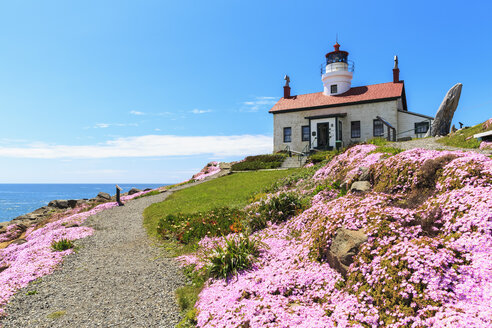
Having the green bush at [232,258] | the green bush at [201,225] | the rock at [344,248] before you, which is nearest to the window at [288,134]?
the green bush at [201,225]

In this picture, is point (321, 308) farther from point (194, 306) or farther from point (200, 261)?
point (200, 261)

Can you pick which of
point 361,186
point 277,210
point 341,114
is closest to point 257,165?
point 341,114

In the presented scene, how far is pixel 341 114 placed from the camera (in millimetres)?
37625

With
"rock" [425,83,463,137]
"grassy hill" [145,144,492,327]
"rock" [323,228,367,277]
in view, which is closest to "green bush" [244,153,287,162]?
"rock" [425,83,463,137]

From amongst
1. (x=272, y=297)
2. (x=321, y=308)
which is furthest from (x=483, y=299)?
(x=272, y=297)

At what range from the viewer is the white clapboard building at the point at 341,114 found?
3572 centimetres

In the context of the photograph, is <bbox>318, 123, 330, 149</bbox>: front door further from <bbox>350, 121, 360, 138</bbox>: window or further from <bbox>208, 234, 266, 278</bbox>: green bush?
<bbox>208, 234, 266, 278</bbox>: green bush

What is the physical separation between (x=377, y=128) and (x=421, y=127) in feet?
15.2

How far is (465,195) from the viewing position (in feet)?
20.9

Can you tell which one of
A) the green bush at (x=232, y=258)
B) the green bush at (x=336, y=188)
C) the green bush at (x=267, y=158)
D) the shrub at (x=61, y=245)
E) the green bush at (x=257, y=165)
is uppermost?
the green bush at (x=267, y=158)

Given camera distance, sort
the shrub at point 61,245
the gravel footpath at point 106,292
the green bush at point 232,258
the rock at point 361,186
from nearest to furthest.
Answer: the gravel footpath at point 106,292 < the green bush at point 232,258 < the rock at point 361,186 < the shrub at point 61,245

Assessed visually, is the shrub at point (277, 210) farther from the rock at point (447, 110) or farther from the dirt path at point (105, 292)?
the rock at point (447, 110)

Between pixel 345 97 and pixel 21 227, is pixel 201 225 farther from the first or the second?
pixel 345 97

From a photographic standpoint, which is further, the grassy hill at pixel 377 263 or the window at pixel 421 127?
the window at pixel 421 127
